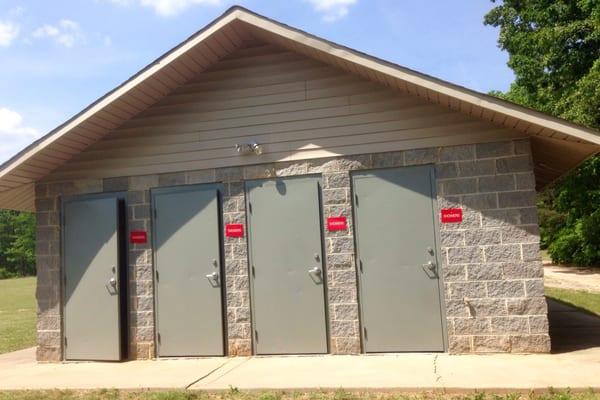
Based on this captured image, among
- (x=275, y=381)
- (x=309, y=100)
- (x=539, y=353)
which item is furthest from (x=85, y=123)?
(x=539, y=353)

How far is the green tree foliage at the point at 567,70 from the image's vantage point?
18.6m

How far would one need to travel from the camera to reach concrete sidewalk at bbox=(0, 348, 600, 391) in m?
5.64

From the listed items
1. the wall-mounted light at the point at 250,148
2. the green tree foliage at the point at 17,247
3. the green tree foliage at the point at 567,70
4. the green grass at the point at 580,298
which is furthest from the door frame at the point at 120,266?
the green tree foliage at the point at 17,247

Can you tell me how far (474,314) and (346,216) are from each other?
7.01 feet

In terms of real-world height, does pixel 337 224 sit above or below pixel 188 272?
above

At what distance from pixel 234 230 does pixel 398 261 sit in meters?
2.40

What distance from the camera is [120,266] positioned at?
26.4 ft

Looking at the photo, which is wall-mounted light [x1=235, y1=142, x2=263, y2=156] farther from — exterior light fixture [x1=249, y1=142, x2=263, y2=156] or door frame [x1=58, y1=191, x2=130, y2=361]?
door frame [x1=58, y1=191, x2=130, y2=361]

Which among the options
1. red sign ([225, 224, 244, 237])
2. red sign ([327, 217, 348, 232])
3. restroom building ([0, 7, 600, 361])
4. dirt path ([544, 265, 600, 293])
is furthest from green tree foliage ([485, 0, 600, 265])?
red sign ([225, 224, 244, 237])

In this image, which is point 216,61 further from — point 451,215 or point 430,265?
point 430,265

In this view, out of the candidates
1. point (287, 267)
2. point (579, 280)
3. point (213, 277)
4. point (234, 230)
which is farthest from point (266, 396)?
point (579, 280)

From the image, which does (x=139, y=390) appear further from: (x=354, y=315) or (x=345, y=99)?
(x=345, y=99)

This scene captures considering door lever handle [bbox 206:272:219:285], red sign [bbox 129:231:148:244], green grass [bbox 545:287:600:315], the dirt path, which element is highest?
red sign [bbox 129:231:148:244]

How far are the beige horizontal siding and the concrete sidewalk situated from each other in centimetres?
283
